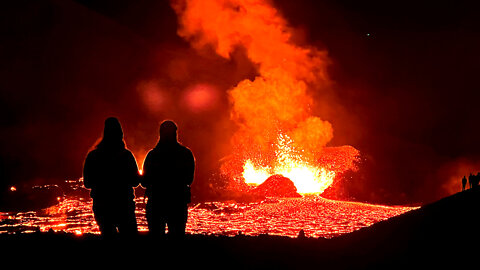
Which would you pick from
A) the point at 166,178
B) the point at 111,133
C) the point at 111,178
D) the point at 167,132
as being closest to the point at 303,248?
the point at 166,178

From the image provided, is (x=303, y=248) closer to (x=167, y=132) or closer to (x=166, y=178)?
(x=166, y=178)

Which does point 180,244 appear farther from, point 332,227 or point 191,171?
point 332,227

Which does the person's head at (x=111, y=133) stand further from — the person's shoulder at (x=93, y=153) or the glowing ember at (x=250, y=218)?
the glowing ember at (x=250, y=218)

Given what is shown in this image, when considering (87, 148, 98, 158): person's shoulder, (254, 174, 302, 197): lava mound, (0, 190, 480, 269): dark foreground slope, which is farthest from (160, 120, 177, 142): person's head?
(254, 174, 302, 197): lava mound

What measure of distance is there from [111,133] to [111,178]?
711mm

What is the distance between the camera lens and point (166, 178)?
7.77m

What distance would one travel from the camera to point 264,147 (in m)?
52.3

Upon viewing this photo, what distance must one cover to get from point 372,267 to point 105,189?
492cm

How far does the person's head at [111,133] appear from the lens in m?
7.36

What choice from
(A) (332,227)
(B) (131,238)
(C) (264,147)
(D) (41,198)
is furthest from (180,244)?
(C) (264,147)

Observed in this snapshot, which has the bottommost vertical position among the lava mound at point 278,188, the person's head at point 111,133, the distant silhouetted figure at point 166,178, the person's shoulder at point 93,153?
the distant silhouetted figure at point 166,178

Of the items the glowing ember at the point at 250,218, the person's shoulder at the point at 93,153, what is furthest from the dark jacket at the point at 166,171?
the glowing ember at the point at 250,218

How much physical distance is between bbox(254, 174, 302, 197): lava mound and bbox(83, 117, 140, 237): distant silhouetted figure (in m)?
36.6

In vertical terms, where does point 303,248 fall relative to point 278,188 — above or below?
below
